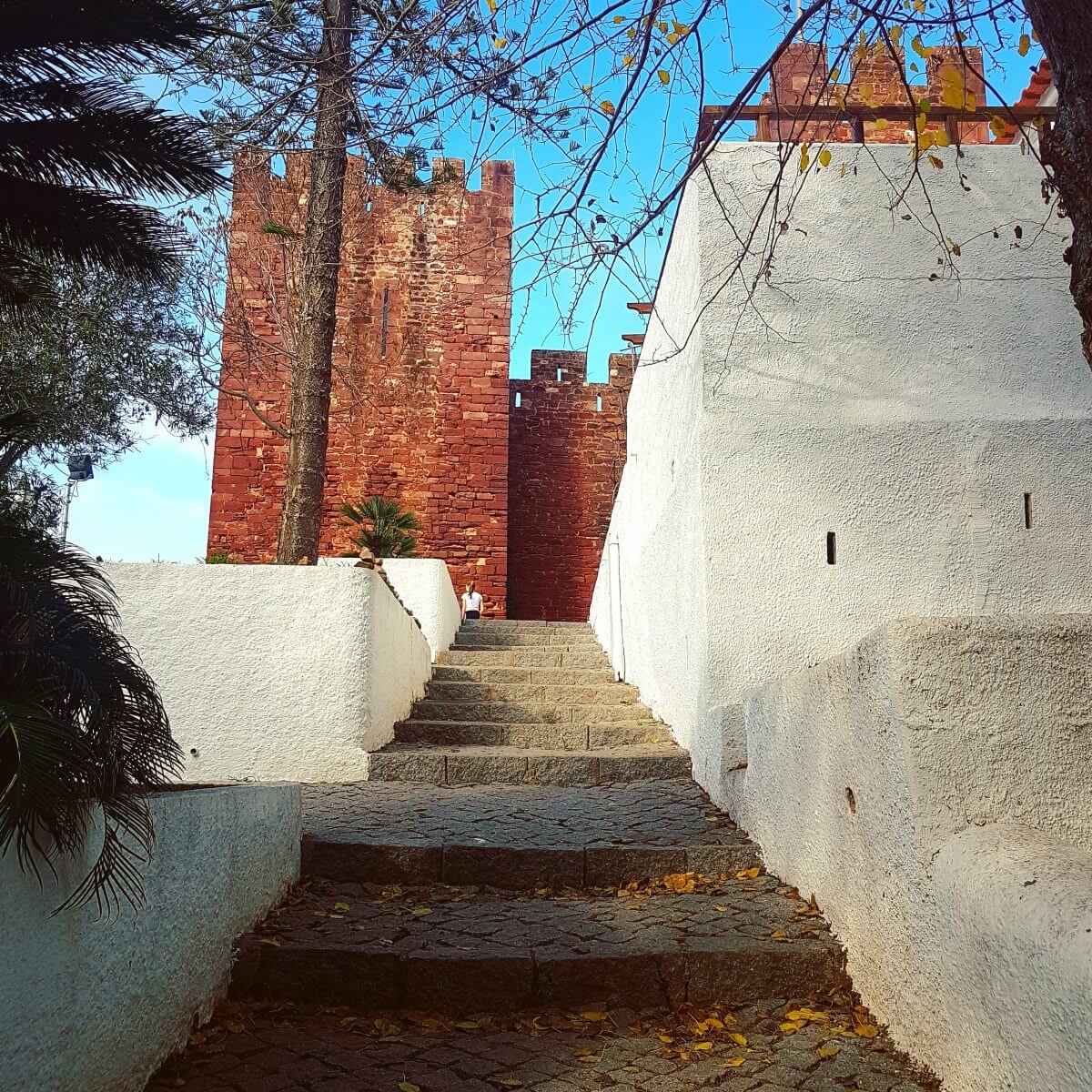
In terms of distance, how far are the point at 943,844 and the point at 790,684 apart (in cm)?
128

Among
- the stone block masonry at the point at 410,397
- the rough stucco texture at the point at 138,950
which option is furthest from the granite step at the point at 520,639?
the rough stucco texture at the point at 138,950

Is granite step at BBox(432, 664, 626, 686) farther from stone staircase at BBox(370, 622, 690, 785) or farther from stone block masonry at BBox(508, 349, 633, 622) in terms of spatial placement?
stone block masonry at BBox(508, 349, 633, 622)

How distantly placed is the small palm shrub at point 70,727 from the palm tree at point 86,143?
1565 millimetres

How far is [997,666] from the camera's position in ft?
7.79

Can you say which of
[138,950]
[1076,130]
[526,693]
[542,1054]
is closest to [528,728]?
[526,693]

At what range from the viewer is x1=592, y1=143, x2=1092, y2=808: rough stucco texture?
4.81 m

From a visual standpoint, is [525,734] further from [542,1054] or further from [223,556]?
[223,556]

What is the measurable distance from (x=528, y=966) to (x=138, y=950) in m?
1.10

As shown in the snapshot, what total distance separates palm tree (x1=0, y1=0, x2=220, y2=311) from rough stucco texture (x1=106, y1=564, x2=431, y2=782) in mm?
2025

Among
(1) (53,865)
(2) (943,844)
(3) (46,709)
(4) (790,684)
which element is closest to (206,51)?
(3) (46,709)

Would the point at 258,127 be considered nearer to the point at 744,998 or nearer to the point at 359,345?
the point at 744,998

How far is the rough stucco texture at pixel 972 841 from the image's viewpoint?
5.99ft

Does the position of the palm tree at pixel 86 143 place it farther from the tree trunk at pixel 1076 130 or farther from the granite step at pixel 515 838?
the tree trunk at pixel 1076 130

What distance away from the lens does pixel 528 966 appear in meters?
2.84
